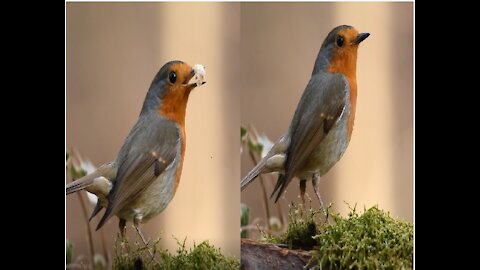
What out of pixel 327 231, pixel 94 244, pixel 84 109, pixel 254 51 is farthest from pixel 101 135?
pixel 327 231

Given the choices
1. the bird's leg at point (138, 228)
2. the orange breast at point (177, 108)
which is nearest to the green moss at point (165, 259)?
the bird's leg at point (138, 228)

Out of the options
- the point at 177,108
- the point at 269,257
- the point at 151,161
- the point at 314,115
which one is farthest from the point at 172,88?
the point at 269,257

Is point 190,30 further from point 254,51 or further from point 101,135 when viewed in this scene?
point 101,135

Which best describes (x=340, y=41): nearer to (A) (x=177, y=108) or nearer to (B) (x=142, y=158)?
(A) (x=177, y=108)

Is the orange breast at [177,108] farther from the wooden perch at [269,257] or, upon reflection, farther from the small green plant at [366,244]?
the small green plant at [366,244]

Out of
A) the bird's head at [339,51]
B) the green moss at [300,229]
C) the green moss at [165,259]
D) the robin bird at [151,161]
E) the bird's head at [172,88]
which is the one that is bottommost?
the green moss at [165,259]

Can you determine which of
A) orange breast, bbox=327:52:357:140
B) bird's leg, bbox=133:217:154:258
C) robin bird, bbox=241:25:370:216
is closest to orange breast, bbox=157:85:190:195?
bird's leg, bbox=133:217:154:258
